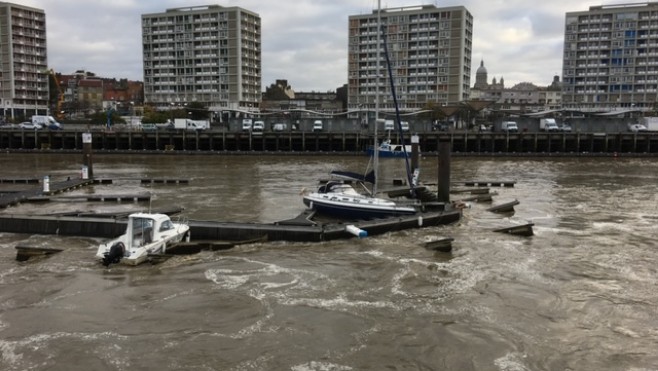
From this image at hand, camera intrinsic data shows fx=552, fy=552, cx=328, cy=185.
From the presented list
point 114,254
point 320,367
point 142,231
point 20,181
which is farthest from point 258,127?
point 320,367

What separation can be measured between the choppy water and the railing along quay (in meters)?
50.8

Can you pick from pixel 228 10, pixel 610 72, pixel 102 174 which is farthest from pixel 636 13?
pixel 102 174

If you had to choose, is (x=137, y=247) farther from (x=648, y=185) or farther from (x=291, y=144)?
(x=291, y=144)

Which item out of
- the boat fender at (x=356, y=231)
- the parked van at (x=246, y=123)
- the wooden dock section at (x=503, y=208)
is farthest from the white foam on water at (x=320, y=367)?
the parked van at (x=246, y=123)

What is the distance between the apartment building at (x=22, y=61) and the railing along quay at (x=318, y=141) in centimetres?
7235

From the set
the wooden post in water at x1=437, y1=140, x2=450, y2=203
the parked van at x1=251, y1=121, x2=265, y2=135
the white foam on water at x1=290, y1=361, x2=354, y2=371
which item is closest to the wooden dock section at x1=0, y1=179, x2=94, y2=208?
the wooden post in water at x1=437, y1=140, x2=450, y2=203

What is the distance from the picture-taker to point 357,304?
49.9 feet

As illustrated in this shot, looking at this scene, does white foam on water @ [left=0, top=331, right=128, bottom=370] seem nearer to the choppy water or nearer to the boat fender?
the choppy water

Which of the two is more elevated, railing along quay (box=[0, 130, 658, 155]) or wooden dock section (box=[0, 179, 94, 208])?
railing along quay (box=[0, 130, 658, 155])

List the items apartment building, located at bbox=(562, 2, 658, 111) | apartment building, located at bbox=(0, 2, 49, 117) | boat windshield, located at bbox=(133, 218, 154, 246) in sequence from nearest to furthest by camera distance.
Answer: boat windshield, located at bbox=(133, 218, 154, 246), apartment building, located at bbox=(562, 2, 658, 111), apartment building, located at bbox=(0, 2, 49, 117)

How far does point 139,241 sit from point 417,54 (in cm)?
13477

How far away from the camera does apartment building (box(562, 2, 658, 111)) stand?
14012 cm

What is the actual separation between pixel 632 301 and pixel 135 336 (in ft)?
44.1

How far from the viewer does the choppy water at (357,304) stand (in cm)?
1220
